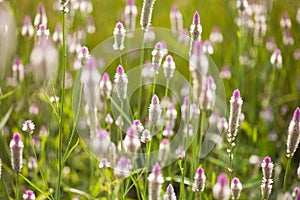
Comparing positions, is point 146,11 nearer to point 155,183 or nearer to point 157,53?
point 157,53

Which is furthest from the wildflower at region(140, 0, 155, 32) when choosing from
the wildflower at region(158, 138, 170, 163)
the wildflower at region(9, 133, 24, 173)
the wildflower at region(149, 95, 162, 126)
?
the wildflower at region(9, 133, 24, 173)

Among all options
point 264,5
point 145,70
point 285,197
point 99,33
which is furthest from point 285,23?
point 99,33

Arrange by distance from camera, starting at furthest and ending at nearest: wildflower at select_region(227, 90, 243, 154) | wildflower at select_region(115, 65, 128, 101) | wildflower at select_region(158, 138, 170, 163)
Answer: wildflower at select_region(158, 138, 170, 163) → wildflower at select_region(115, 65, 128, 101) → wildflower at select_region(227, 90, 243, 154)

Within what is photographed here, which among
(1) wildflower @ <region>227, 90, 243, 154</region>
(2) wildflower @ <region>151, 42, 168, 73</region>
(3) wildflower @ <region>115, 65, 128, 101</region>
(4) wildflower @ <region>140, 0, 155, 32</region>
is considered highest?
(4) wildflower @ <region>140, 0, 155, 32</region>

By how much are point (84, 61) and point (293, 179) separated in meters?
1.31

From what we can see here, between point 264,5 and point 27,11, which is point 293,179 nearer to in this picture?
point 264,5

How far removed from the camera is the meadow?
1.31 metres

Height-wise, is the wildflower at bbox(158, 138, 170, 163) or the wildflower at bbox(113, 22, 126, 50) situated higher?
the wildflower at bbox(113, 22, 126, 50)

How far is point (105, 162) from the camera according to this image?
151 centimetres

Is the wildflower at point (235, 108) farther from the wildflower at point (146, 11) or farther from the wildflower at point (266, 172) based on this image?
the wildflower at point (146, 11)

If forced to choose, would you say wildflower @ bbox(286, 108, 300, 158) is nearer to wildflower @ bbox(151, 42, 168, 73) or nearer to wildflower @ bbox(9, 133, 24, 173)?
wildflower @ bbox(151, 42, 168, 73)

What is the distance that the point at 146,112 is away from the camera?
2.46 m

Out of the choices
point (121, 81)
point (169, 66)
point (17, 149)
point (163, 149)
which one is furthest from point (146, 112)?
point (17, 149)

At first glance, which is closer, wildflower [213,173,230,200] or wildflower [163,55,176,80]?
wildflower [213,173,230,200]
